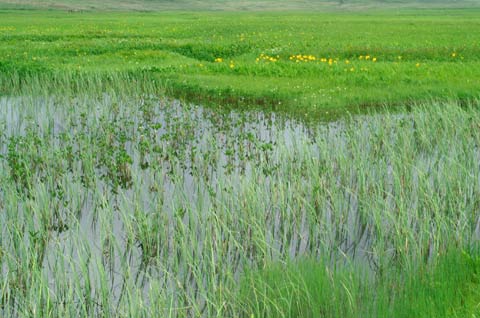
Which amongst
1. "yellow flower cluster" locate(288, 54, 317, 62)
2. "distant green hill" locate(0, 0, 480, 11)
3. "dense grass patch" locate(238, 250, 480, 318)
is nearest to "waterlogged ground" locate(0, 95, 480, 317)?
"dense grass patch" locate(238, 250, 480, 318)

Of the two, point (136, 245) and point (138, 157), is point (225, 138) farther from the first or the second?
point (136, 245)

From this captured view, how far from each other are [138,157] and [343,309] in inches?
260

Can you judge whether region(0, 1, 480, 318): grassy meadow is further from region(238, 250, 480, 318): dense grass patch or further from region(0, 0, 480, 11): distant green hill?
region(0, 0, 480, 11): distant green hill

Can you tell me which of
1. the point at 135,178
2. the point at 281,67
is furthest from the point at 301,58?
the point at 135,178

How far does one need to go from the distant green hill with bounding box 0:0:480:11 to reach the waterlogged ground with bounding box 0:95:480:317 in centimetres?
10582

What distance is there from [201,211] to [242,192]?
61cm

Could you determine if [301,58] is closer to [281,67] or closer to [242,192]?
[281,67]

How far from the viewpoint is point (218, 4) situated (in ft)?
522

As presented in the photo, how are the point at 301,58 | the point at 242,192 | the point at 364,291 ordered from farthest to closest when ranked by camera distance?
the point at 301,58, the point at 242,192, the point at 364,291

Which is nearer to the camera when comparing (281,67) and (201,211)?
(201,211)

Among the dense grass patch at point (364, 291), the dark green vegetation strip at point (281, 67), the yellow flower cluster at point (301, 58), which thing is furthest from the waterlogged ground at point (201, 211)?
the yellow flower cluster at point (301, 58)

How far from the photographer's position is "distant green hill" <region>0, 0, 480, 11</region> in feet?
391

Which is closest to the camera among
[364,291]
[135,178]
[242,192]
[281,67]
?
[364,291]

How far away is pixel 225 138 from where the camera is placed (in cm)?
1301
